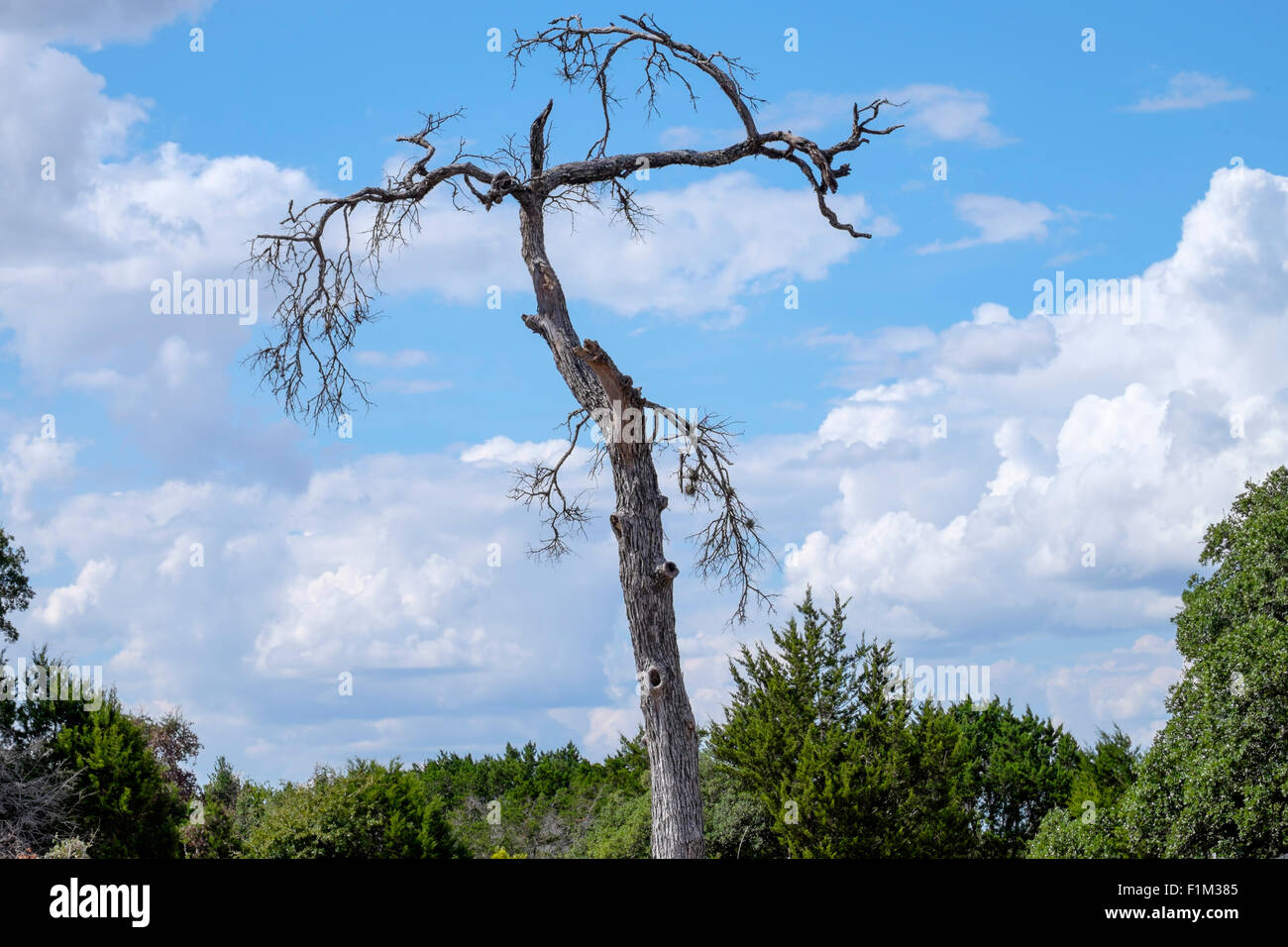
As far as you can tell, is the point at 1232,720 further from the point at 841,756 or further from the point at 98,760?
the point at 98,760

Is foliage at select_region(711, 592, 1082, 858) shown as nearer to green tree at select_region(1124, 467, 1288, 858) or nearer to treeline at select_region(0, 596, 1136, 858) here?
treeline at select_region(0, 596, 1136, 858)

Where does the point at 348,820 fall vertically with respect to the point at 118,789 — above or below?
below

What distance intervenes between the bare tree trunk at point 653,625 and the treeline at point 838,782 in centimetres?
817

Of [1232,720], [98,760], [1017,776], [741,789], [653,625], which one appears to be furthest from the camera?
[1017,776]

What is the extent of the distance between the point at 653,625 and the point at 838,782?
12422 millimetres

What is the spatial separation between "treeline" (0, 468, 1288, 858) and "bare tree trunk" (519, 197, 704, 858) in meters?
8.17

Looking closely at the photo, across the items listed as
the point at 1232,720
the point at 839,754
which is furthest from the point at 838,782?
the point at 1232,720

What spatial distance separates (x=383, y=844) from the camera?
830 inches

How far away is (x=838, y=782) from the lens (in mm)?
21484

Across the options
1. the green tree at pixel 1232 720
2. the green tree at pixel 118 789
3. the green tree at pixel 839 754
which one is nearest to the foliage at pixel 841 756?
the green tree at pixel 839 754

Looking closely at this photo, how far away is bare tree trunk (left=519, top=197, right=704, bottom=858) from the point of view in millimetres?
10250
